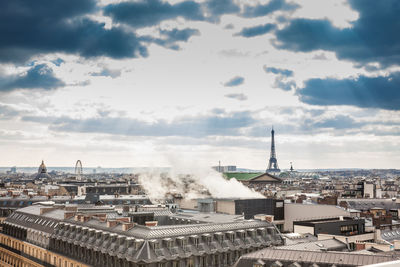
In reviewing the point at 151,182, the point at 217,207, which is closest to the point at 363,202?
the point at 217,207

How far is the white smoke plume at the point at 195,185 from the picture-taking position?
451ft

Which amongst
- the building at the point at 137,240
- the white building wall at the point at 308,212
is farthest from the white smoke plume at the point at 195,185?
the building at the point at 137,240

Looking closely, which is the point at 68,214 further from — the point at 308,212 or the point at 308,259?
the point at 308,212

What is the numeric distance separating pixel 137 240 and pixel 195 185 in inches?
4212

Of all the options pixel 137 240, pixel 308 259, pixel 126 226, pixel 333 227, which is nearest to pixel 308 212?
pixel 333 227

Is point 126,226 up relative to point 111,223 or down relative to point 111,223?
up

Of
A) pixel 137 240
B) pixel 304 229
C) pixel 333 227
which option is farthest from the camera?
pixel 304 229

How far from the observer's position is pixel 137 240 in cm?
5556

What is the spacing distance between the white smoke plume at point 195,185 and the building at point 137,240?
177ft

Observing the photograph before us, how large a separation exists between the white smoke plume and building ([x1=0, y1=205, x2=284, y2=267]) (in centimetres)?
5409

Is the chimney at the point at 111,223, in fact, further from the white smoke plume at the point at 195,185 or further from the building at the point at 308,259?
the white smoke plume at the point at 195,185

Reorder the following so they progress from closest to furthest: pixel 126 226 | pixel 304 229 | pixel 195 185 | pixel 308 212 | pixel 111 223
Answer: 1. pixel 126 226
2. pixel 111 223
3. pixel 304 229
4. pixel 308 212
5. pixel 195 185

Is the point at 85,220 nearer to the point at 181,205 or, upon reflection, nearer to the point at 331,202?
the point at 181,205

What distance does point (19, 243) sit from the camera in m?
94.3
